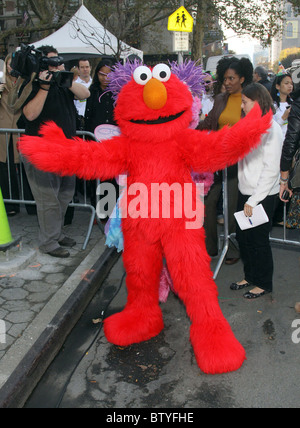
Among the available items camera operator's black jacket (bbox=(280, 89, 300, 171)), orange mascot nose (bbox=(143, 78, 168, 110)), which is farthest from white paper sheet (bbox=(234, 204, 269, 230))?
orange mascot nose (bbox=(143, 78, 168, 110))

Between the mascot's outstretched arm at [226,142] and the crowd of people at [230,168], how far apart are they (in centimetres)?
38

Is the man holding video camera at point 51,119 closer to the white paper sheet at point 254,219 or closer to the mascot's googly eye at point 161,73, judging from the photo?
the mascot's googly eye at point 161,73

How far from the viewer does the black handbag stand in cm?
370

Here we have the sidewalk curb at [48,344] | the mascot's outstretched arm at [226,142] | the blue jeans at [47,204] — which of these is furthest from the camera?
the blue jeans at [47,204]

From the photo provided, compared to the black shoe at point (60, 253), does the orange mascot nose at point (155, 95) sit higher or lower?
higher

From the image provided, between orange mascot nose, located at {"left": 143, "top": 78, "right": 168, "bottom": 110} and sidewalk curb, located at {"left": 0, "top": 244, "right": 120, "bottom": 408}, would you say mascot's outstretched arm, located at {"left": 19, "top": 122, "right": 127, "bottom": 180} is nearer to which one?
orange mascot nose, located at {"left": 143, "top": 78, "right": 168, "bottom": 110}

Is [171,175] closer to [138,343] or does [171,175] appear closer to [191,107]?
[191,107]

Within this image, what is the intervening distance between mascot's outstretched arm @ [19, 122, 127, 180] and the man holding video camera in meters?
1.37

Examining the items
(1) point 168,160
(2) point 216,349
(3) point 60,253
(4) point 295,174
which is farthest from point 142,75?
(3) point 60,253

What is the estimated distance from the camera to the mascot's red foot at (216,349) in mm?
3018

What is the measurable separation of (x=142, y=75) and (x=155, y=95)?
9.0 inches

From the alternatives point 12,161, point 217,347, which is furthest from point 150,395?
point 12,161

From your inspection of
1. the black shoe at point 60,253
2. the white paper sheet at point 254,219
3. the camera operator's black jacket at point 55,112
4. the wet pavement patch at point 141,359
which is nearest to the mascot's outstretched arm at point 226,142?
the white paper sheet at point 254,219

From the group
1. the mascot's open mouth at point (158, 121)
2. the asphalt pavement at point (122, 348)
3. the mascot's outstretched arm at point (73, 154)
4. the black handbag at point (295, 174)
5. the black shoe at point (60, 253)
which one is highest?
the mascot's open mouth at point (158, 121)
